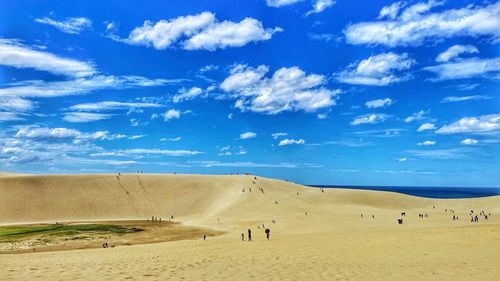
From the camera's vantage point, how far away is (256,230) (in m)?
50.4

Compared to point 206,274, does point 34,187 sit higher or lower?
higher

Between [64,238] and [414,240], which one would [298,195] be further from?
[414,240]

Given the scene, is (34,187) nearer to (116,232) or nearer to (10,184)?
(10,184)

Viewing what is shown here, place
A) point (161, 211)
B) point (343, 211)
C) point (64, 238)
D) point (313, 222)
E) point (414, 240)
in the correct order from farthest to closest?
point (161, 211), point (343, 211), point (313, 222), point (64, 238), point (414, 240)

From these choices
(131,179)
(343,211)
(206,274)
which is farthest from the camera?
(131,179)

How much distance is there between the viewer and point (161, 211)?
8350 centimetres

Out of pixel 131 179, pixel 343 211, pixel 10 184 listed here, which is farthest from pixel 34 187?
pixel 343 211

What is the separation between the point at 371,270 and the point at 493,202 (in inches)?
3295

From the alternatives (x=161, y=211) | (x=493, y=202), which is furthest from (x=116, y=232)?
(x=493, y=202)

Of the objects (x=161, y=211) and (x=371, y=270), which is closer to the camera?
(x=371, y=270)

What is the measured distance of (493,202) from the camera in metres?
88.4

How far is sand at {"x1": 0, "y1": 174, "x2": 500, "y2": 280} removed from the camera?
55.5 feet

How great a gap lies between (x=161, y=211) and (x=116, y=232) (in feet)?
107

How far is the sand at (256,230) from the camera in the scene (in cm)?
1691
